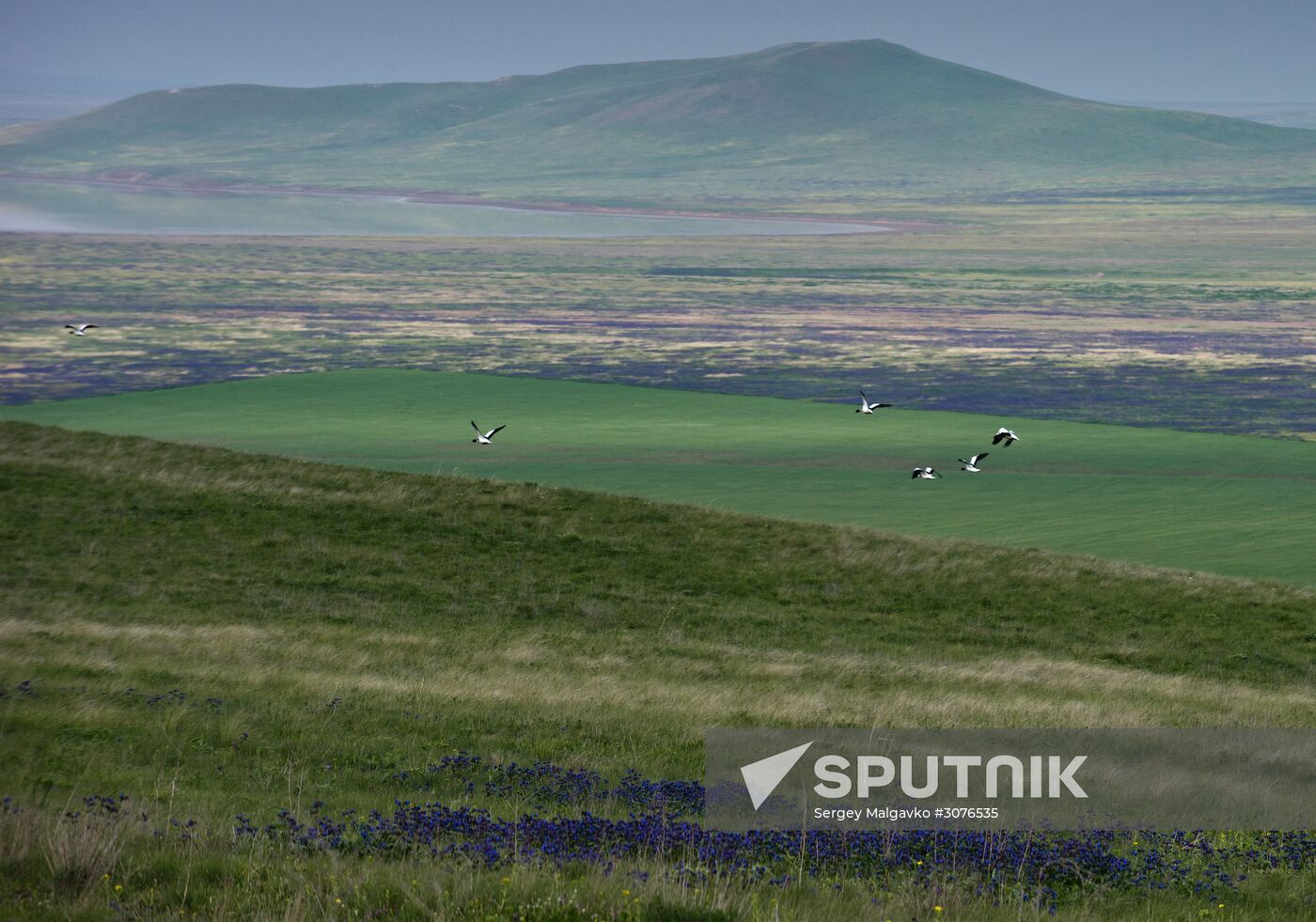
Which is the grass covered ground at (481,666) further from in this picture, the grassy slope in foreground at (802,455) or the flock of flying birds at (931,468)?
the grassy slope in foreground at (802,455)

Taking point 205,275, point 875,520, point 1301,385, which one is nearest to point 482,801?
point 875,520

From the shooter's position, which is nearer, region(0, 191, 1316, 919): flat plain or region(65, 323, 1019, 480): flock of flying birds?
region(0, 191, 1316, 919): flat plain

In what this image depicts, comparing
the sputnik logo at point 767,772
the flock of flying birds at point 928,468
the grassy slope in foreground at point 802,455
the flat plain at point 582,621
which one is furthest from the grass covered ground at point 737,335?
the sputnik logo at point 767,772

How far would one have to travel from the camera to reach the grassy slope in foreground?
52562 mm

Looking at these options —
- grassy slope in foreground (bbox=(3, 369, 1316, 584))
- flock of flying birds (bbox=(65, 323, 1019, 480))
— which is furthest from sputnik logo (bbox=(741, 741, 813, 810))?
grassy slope in foreground (bbox=(3, 369, 1316, 584))

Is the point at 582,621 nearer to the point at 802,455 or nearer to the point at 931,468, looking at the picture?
the point at 931,468

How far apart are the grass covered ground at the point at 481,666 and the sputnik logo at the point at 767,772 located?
2.42ft

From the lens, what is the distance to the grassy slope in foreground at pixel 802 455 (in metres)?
Answer: 52.6

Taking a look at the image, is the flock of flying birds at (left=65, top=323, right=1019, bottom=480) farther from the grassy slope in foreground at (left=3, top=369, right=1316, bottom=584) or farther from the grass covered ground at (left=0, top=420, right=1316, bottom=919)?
the grass covered ground at (left=0, top=420, right=1316, bottom=919)

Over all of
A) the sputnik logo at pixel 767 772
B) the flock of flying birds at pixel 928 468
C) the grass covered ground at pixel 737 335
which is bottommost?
the grass covered ground at pixel 737 335

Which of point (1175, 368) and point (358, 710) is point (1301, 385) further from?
point (358, 710)

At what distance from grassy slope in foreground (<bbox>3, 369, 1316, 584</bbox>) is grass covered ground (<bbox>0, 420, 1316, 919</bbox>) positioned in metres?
11.3

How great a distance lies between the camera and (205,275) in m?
196

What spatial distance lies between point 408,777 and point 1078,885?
6.19 metres
